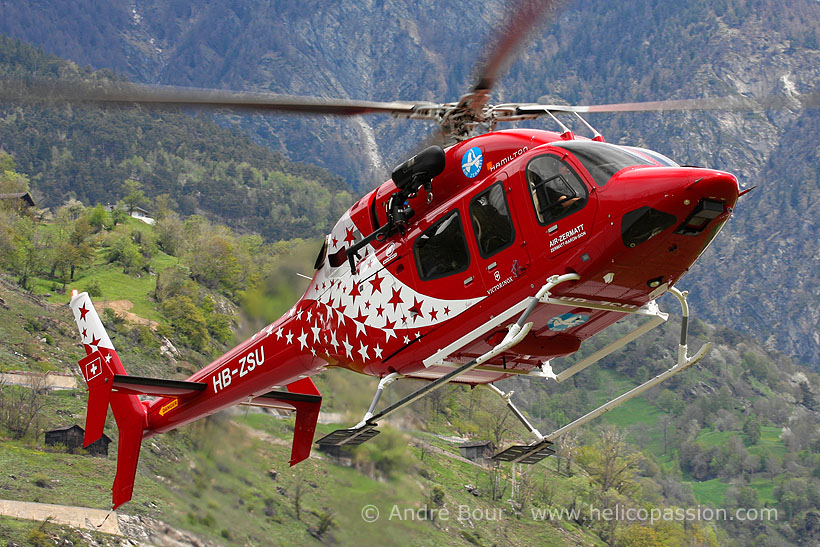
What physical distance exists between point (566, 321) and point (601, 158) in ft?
7.23

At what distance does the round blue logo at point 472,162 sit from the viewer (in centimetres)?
1177

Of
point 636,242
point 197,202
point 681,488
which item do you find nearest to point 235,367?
point 636,242

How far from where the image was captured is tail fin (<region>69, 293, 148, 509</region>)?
589 inches

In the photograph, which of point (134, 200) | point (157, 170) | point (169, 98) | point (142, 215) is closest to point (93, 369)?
point (169, 98)

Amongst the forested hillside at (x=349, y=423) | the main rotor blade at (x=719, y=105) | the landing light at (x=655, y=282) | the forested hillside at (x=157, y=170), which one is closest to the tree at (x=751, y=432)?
the forested hillside at (x=349, y=423)

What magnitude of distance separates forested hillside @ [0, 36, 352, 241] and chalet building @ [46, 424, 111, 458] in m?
78.1

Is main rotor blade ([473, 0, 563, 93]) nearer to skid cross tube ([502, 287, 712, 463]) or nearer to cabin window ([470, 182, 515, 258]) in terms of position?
cabin window ([470, 182, 515, 258])

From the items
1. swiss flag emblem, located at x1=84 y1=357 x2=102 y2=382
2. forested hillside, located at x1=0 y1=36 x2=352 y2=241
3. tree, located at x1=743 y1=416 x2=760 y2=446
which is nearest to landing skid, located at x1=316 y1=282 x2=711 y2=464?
swiss flag emblem, located at x1=84 y1=357 x2=102 y2=382

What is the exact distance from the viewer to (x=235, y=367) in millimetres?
15258

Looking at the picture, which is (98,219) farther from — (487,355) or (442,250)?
(487,355)

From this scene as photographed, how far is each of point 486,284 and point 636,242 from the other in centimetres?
185

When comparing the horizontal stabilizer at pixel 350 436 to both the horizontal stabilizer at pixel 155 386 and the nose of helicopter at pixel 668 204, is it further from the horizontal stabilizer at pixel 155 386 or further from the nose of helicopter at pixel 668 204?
the nose of helicopter at pixel 668 204

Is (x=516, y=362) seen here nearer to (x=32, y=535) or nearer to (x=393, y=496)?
(x=393, y=496)

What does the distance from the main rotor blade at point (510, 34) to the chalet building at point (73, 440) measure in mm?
32914
